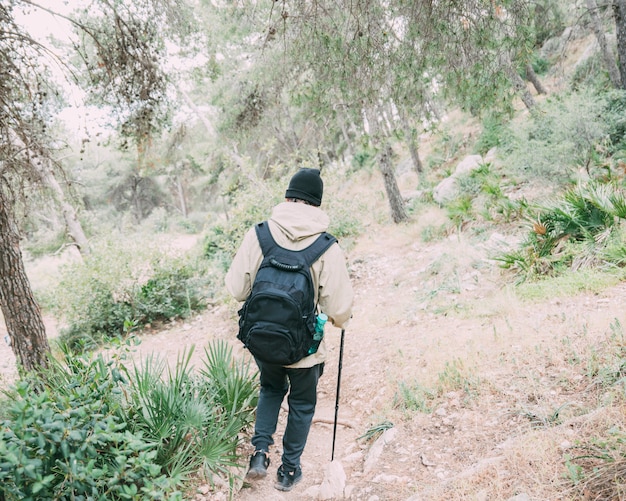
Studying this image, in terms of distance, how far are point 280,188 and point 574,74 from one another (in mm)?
12953

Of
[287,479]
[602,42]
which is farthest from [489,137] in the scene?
[287,479]

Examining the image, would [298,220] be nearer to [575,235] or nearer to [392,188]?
[575,235]

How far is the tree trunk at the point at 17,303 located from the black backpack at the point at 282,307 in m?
3.06

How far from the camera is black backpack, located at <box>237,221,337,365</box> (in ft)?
8.48

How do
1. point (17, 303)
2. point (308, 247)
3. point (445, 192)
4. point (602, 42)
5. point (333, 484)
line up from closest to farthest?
1. point (308, 247)
2. point (333, 484)
3. point (17, 303)
4. point (602, 42)
5. point (445, 192)

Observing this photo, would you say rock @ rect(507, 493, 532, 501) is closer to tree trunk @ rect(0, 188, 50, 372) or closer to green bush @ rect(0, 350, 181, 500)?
green bush @ rect(0, 350, 181, 500)

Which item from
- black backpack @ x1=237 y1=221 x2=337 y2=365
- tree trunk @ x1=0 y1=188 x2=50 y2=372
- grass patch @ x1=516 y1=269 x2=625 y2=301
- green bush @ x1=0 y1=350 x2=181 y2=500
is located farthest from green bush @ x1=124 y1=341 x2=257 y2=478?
grass patch @ x1=516 y1=269 x2=625 y2=301

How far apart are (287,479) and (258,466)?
247 mm

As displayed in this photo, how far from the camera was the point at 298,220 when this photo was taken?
2803 mm

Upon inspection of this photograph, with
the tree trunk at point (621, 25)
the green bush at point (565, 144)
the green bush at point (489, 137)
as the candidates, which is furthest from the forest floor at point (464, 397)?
the green bush at point (489, 137)

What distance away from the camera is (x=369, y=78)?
4164 millimetres

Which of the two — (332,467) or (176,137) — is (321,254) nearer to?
(332,467)

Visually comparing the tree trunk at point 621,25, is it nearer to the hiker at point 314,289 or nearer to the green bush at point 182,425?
the hiker at point 314,289

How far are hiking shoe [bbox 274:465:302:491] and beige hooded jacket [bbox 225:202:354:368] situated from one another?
0.88 m
